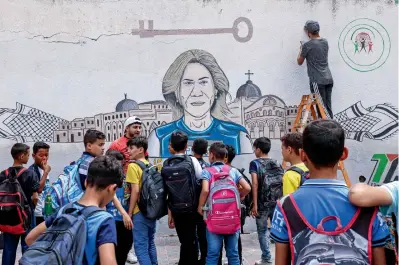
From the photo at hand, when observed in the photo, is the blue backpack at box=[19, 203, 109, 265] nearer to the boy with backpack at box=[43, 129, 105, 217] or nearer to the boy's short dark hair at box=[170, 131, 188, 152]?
the boy with backpack at box=[43, 129, 105, 217]

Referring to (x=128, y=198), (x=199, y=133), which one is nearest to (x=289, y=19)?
(x=199, y=133)

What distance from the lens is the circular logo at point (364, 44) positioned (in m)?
8.91

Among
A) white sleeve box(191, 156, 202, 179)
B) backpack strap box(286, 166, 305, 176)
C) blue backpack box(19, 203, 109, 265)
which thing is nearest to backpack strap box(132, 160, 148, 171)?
white sleeve box(191, 156, 202, 179)

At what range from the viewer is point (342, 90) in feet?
29.4

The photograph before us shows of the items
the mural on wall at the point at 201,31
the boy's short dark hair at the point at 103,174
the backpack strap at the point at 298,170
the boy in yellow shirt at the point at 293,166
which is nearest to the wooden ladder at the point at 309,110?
the mural on wall at the point at 201,31

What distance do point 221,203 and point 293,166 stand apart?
1139 millimetres

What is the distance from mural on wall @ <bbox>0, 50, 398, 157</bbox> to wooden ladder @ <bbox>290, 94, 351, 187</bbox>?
0.21 m

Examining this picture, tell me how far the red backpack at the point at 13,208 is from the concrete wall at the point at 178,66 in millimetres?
2497

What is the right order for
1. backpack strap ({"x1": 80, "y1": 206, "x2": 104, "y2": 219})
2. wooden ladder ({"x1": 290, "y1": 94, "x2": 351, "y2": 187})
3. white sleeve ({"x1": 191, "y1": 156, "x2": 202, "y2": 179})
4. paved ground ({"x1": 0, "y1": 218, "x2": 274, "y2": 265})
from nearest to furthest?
backpack strap ({"x1": 80, "y1": 206, "x2": 104, "y2": 219}) < white sleeve ({"x1": 191, "y1": 156, "x2": 202, "y2": 179}) < paved ground ({"x1": 0, "y1": 218, "x2": 274, "y2": 265}) < wooden ladder ({"x1": 290, "y1": 94, "x2": 351, "y2": 187})

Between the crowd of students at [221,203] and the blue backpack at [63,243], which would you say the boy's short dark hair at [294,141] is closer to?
the crowd of students at [221,203]

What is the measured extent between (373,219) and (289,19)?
21.9ft

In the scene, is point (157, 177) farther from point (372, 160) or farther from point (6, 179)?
point (372, 160)

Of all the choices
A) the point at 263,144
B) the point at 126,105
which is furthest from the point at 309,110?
the point at 126,105

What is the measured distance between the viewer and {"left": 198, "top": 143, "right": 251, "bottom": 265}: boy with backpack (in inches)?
232
